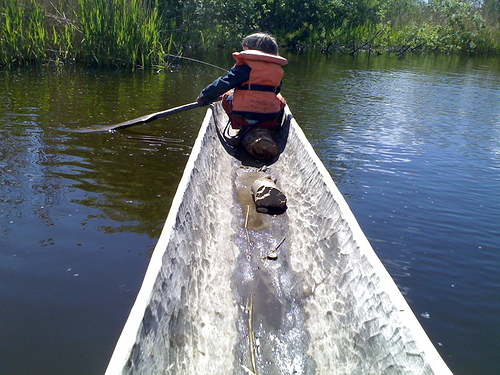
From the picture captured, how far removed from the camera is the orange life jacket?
458 centimetres

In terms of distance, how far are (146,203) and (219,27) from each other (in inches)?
534

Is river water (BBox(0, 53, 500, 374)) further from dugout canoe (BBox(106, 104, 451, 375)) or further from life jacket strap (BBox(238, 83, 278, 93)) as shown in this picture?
life jacket strap (BBox(238, 83, 278, 93))

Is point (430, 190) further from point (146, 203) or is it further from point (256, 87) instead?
point (146, 203)

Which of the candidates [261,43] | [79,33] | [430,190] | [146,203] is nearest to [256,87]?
[261,43]

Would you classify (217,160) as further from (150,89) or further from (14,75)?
(14,75)

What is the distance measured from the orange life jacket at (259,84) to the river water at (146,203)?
3.80 feet

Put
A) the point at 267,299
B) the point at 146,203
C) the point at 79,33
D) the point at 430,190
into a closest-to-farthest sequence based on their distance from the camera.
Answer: the point at 267,299
the point at 146,203
the point at 430,190
the point at 79,33

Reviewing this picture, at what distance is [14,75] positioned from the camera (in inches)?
379

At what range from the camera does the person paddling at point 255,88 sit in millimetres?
4613

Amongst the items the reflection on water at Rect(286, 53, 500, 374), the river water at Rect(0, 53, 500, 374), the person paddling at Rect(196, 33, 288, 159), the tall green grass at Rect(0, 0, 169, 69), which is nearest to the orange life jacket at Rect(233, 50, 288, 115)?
the person paddling at Rect(196, 33, 288, 159)

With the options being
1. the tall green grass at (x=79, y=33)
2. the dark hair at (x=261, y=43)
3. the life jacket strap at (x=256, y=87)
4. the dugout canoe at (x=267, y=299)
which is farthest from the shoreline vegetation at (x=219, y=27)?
the dugout canoe at (x=267, y=299)

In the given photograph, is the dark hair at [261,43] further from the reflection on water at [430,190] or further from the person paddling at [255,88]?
the reflection on water at [430,190]

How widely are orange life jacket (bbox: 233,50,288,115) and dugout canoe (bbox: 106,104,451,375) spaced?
4.57 feet

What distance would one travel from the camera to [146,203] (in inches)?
170
